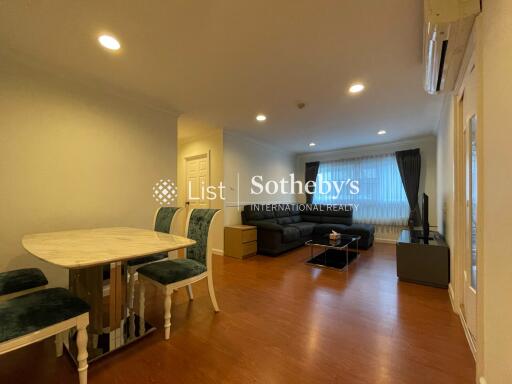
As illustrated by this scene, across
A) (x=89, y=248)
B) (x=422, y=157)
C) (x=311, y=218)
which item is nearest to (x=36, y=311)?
(x=89, y=248)

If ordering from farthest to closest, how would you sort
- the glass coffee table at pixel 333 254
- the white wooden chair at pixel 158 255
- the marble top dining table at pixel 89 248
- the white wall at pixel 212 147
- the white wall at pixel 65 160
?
the white wall at pixel 212 147 < the glass coffee table at pixel 333 254 < the white wooden chair at pixel 158 255 < the white wall at pixel 65 160 < the marble top dining table at pixel 89 248

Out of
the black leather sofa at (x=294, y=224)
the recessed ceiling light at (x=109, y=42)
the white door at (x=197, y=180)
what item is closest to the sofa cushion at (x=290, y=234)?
the black leather sofa at (x=294, y=224)

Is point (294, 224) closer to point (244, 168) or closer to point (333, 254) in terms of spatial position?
point (333, 254)

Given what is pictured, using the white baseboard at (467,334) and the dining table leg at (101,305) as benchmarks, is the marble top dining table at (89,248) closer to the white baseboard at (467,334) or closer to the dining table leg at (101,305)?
the dining table leg at (101,305)

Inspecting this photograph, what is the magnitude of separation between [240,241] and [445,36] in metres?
3.50

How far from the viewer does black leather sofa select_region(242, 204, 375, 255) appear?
411 centimetres

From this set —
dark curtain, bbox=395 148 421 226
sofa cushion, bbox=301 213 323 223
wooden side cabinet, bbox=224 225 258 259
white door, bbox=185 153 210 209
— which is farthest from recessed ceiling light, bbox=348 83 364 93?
sofa cushion, bbox=301 213 323 223

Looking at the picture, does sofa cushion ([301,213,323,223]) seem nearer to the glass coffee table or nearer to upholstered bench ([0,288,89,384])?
the glass coffee table

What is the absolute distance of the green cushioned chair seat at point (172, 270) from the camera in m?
1.73

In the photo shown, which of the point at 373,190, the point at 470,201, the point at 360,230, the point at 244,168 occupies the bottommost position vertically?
the point at 360,230

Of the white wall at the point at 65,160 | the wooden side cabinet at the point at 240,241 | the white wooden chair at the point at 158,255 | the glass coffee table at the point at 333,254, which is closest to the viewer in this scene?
the white wall at the point at 65,160

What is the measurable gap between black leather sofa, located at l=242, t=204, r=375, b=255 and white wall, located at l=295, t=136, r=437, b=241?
66 cm

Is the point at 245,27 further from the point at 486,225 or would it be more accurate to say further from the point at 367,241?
the point at 367,241

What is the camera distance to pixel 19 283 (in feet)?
5.19
